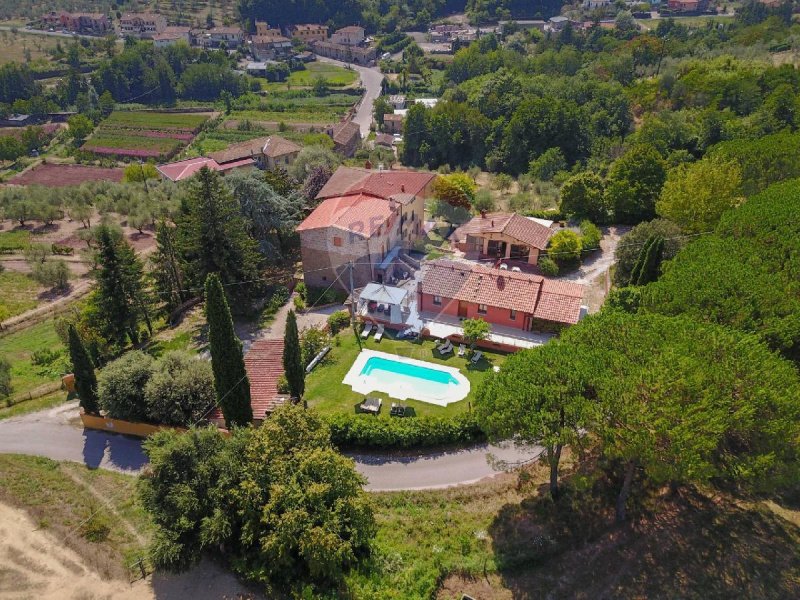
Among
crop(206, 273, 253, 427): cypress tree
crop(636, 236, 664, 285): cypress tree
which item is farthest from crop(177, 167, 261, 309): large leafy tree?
crop(636, 236, 664, 285): cypress tree

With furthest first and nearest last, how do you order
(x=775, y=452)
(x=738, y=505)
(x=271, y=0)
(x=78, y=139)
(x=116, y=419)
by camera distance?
(x=271, y=0)
(x=78, y=139)
(x=116, y=419)
(x=738, y=505)
(x=775, y=452)

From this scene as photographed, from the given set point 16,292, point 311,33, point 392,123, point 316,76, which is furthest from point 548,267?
point 311,33

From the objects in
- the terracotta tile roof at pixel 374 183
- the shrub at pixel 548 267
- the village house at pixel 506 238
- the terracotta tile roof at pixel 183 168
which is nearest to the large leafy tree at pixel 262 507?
the shrub at pixel 548 267

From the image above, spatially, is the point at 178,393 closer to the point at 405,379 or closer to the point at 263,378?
the point at 263,378

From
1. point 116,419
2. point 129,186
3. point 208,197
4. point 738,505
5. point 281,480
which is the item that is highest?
point 208,197

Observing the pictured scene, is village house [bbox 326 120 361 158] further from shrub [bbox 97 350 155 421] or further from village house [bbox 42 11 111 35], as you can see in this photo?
village house [bbox 42 11 111 35]

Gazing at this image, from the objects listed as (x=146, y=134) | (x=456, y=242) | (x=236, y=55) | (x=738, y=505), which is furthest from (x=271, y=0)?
(x=738, y=505)

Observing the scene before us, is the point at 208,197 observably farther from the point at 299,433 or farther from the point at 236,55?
the point at 236,55
